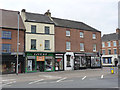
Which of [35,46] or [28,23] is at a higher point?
A: [28,23]

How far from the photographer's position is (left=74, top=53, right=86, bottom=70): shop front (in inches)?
1372

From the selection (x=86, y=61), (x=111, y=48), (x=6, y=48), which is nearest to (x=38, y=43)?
(x=6, y=48)

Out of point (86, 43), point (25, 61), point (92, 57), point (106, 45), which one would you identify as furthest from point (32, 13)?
point (106, 45)

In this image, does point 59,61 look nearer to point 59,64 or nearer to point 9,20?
point 59,64

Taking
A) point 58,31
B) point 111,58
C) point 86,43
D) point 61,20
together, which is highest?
point 61,20

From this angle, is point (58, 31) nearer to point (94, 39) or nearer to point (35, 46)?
point (35, 46)

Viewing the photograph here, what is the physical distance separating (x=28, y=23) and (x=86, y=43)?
47.0 feet

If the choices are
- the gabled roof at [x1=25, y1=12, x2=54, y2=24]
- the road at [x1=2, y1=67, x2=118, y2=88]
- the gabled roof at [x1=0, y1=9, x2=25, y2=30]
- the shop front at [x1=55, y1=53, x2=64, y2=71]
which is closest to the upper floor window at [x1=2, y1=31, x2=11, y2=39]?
the gabled roof at [x1=0, y1=9, x2=25, y2=30]

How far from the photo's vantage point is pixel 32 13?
34188mm

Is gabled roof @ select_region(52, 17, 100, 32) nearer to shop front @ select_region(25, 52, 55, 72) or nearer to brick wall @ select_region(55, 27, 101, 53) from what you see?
brick wall @ select_region(55, 27, 101, 53)

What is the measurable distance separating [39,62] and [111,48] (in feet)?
118

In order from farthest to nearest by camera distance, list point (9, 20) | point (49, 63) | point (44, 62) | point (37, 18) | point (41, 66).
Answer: point (37, 18)
point (49, 63)
point (44, 62)
point (41, 66)
point (9, 20)

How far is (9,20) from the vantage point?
3012 cm

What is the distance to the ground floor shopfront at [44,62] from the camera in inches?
1158
